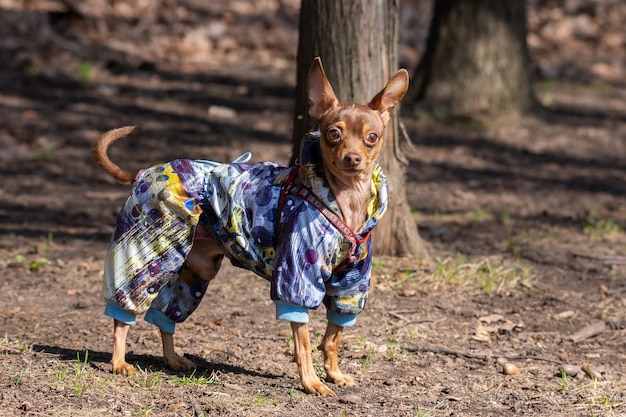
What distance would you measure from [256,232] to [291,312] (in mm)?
390

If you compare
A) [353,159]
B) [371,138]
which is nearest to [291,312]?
[353,159]

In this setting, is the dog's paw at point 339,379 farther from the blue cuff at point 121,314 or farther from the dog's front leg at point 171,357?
the blue cuff at point 121,314

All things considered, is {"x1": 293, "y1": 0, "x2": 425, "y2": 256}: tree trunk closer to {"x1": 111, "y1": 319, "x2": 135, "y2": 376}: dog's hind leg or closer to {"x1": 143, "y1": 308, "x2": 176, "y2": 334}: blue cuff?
{"x1": 143, "y1": 308, "x2": 176, "y2": 334}: blue cuff

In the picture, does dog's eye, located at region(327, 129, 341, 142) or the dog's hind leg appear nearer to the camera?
dog's eye, located at region(327, 129, 341, 142)

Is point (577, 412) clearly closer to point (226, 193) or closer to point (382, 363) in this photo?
point (382, 363)

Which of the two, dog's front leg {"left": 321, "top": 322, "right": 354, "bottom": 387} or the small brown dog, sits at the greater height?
the small brown dog

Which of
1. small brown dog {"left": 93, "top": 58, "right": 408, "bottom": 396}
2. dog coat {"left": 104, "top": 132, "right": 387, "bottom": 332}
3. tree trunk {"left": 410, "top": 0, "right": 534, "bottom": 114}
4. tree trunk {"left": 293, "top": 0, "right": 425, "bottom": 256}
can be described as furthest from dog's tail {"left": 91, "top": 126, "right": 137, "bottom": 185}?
tree trunk {"left": 410, "top": 0, "right": 534, "bottom": 114}

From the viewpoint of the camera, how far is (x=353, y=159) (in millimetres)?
3924

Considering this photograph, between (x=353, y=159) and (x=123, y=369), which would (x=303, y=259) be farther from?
(x=123, y=369)

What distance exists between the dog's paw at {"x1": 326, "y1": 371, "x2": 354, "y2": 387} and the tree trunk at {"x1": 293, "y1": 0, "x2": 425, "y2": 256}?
1.89 metres

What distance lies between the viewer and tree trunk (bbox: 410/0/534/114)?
9555mm

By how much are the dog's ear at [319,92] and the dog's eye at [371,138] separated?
0.86 feet

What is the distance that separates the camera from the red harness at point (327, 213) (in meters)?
4.07

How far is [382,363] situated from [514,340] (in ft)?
2.96
